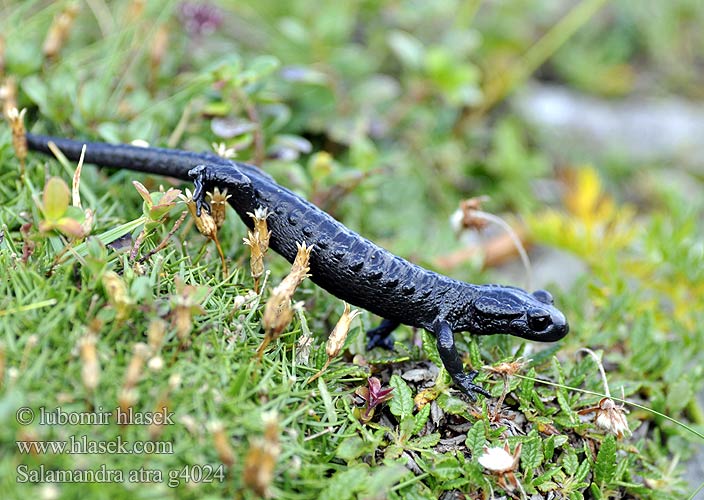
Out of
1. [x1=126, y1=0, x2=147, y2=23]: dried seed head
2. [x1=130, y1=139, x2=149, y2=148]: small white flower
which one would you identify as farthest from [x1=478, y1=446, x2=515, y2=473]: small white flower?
[x1=126, y1=0, x2=147, y2=23]: dried seed head

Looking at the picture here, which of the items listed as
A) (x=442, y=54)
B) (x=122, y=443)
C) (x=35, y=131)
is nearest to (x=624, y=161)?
(x=442, y=54)

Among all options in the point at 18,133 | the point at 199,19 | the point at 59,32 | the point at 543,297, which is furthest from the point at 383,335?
the point at 199,19

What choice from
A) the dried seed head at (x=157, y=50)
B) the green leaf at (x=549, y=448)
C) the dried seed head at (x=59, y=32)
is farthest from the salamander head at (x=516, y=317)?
the dried seed head at (x=59, y=32)

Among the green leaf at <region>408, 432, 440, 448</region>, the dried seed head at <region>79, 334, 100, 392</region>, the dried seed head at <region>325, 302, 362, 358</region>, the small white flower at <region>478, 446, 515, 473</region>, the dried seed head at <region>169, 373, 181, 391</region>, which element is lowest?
the green leaf at <region>408, 432, 440, 448</region>

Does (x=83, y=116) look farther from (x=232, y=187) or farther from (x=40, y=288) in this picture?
(x=40, y=288)

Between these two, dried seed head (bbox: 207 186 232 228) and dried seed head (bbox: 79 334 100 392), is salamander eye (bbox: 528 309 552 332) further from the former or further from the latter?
dried seed head (bbox: 79 334 100 392)

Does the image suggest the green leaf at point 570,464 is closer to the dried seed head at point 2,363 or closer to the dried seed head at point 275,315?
the dried seed head at point 275,315

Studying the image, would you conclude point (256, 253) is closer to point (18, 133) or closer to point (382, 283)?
point (382, 283)
